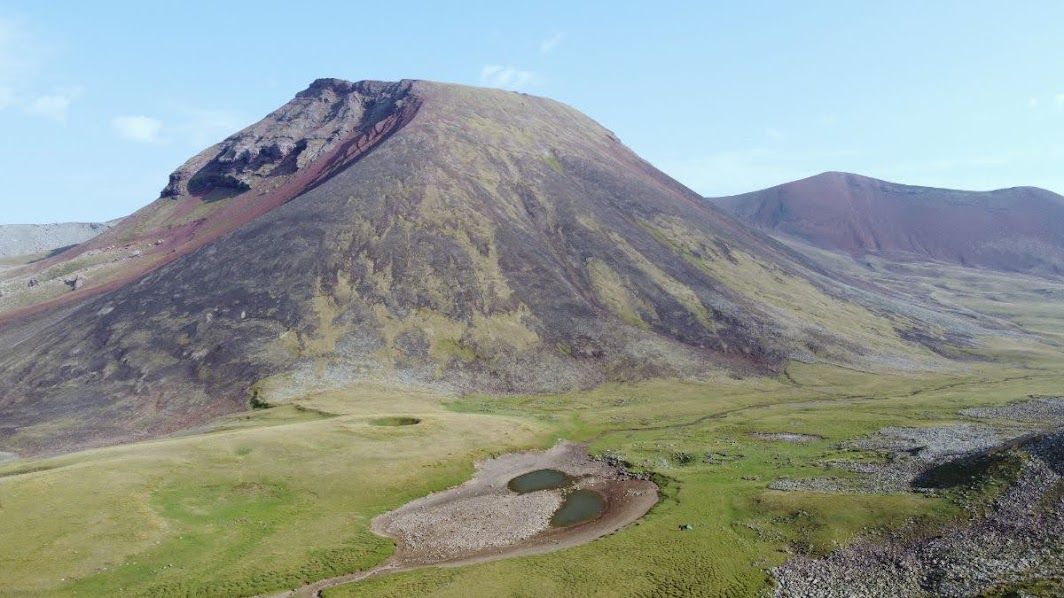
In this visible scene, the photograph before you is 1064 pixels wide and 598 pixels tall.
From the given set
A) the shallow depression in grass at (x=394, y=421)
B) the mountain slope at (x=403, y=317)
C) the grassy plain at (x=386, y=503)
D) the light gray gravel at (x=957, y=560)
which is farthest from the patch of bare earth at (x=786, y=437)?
the shallow depression in grass at (x=394, y=421)

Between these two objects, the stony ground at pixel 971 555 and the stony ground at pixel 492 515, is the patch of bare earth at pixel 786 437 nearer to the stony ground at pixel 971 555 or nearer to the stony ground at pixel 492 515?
the stony ground at pixel 492 515

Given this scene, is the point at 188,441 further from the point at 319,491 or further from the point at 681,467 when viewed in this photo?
the point at 681,467

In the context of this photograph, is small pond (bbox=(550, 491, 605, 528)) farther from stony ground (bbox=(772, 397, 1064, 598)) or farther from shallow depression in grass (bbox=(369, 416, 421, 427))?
shallow depression in grass (bbox=(369, 416, 421, 427))

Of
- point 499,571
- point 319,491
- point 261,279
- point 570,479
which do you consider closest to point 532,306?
point 261,279

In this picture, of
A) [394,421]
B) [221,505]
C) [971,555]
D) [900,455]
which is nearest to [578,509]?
[971,555]

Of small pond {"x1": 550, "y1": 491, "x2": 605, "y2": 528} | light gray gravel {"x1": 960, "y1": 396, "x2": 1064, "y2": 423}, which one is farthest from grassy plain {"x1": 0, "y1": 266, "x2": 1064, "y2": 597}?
small pond {"x1": 550, "y1": 491, "x2": 605, "y2": 528}

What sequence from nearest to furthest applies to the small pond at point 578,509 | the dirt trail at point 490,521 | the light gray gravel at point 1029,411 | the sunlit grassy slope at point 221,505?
the sunlit grassy slope at point 221,505
the dirt trail at point 490,521
the small pond at point 578,509
the light gray gravel at point 1029,411

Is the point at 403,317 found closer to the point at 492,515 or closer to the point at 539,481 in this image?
the point at 539,481
